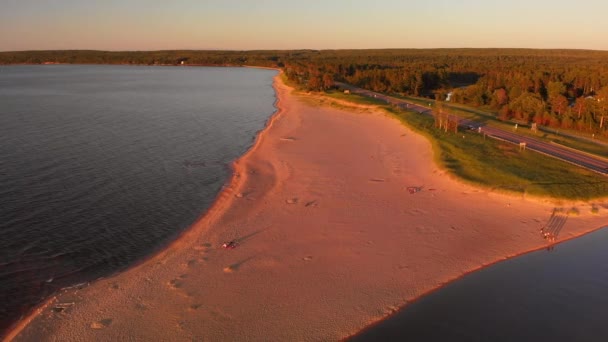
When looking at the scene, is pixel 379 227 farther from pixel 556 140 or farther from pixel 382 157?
pixel 556 140

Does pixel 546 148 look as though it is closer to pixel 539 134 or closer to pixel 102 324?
pixel 539 134

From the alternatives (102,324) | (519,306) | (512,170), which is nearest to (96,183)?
(102,324)

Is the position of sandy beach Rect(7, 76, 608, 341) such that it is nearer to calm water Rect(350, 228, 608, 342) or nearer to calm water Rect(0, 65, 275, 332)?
calm water Rect(350, 228, 608, 342)

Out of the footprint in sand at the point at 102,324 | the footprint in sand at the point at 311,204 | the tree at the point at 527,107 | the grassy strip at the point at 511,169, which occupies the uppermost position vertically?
the tree at the point at 527,107

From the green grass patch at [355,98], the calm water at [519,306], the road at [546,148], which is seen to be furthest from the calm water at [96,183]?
the road at [546,148]

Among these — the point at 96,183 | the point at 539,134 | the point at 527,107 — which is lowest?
the point at 96,183

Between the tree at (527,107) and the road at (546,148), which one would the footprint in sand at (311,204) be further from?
the tree at (527,107)

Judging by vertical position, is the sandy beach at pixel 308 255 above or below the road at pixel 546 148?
below
